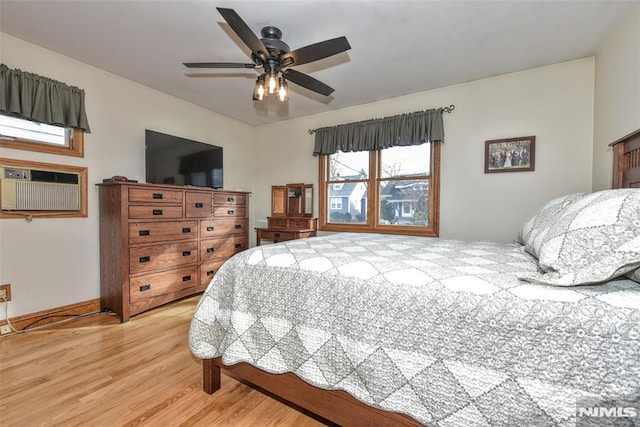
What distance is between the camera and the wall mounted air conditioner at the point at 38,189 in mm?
2264

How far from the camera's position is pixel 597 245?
93cm

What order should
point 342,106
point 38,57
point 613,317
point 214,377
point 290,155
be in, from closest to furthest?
point 613,317
point 214,377
point 38,57
point 342,106
point 290,155

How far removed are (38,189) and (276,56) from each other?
2.39 m

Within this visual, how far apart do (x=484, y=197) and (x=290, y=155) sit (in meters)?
2.75

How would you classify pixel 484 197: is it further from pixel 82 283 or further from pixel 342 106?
pixel 82 283

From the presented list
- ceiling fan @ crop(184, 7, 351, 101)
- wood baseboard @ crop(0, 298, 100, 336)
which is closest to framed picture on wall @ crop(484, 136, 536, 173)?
ceiling fan @ crop(184, 7, 351, 101)

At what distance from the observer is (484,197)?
3031mm

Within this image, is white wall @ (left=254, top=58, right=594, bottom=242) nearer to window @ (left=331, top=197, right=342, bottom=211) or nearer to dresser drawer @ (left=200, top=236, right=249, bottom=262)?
window @ (left=331, top=197, right=342, bottom=211)

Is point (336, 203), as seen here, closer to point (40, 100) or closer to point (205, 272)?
point (205, 272)

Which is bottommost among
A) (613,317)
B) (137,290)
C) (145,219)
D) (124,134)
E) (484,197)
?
(137,290)

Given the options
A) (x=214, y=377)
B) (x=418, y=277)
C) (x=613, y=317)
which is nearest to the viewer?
(x=613, y=317)

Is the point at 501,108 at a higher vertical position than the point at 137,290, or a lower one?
higher

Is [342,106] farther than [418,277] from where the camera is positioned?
Yes

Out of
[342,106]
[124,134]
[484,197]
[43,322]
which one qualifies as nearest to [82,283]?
[43,322]
